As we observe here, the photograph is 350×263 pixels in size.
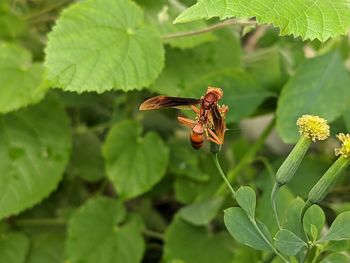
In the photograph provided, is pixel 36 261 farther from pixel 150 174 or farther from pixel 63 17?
pixel 63 17

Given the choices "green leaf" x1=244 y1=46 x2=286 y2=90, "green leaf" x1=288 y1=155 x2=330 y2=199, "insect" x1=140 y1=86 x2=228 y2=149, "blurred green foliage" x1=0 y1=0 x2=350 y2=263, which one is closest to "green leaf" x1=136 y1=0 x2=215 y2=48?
"blurred green foliage" x1=0 y1=0 x2=350 y2=263

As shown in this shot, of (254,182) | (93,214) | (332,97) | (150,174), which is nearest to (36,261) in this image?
(93,214)

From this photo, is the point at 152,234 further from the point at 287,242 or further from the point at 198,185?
the point at 287,242

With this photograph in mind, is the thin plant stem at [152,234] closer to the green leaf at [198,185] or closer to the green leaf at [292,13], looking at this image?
the green leaf at [198,185]

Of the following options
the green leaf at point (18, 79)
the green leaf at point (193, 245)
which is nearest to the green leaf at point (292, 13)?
the green leaf at point (18, 79)

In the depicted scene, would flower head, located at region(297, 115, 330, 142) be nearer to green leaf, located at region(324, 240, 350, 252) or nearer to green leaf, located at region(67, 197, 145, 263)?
green leaf, located at region(324, 240, 350, 252)

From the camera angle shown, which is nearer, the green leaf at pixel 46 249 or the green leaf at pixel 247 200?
the green leaf at pixel 247 200

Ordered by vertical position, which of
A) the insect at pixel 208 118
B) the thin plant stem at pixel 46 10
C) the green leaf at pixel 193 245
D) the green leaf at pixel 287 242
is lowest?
the green leaf at pixel 193 245
